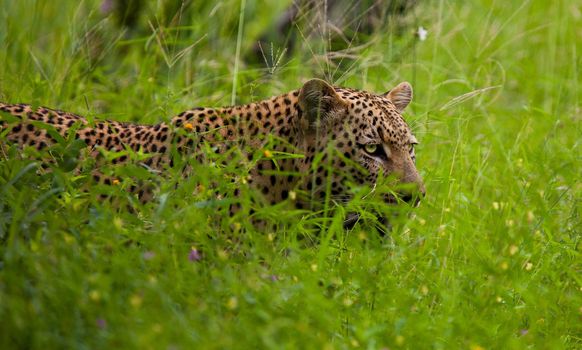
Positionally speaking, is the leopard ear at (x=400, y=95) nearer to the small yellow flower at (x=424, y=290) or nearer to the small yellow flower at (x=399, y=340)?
the small yellow flower at (x=424, y=290)

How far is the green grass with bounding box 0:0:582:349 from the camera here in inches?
160

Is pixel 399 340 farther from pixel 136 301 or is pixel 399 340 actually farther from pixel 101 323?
pixel 101 323

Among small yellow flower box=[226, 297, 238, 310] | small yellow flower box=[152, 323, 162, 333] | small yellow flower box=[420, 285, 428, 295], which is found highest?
small yellow flower box=[152, 323, 162, 333]

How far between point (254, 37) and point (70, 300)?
5393 millimetres

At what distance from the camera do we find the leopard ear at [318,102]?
5672 millimetres

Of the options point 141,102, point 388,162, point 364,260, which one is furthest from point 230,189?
point 141,102

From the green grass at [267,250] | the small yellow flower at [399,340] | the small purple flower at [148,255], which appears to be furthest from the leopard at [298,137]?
the small yellow flower at [399,340]

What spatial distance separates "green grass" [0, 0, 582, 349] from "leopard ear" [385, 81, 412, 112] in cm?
19

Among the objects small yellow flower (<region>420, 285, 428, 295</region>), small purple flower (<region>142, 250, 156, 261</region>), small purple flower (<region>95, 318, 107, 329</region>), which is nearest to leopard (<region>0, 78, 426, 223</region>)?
small yellow flower (<region>420, 285, 428, 295</region>)

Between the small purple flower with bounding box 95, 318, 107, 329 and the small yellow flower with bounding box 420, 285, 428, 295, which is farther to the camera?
the small yellow flower with bounding box 420, 285, 428, 295

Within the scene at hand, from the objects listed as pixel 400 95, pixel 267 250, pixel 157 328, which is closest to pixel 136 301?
pixel 157 328

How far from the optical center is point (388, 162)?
577 centimetres

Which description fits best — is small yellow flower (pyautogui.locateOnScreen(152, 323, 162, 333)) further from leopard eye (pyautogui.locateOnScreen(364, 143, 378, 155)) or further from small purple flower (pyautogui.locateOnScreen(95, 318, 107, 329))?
leopard eye (pyautogui.locateOnScreen(364, 143, 378, 155))

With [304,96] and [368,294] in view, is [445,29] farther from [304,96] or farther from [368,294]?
[368,294]
